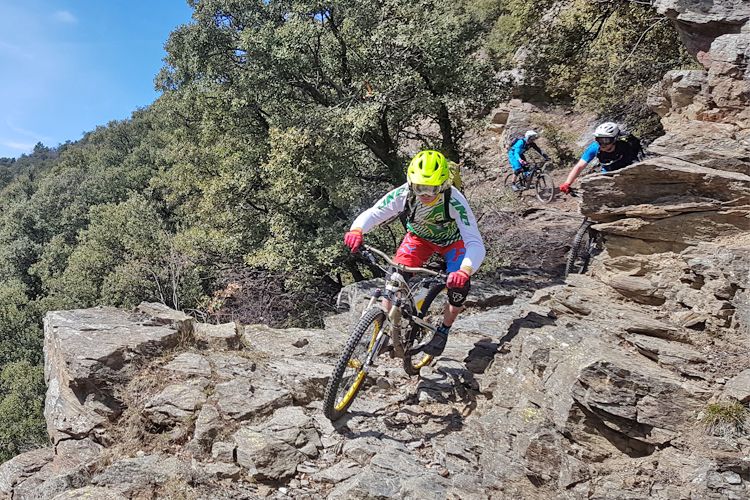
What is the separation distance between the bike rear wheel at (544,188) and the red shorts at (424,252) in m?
9.88

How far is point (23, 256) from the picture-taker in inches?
1574

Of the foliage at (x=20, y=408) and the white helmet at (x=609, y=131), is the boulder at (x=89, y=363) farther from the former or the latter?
the foliage at (x=20, y=408)

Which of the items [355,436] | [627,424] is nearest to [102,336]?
[355,436]

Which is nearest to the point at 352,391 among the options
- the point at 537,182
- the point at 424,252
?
the point at 424,252

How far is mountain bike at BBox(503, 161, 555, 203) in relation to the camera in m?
13.6

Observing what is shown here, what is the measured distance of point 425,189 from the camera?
4.53 metres

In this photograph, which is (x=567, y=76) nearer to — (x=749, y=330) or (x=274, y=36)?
(x=274, y=36)

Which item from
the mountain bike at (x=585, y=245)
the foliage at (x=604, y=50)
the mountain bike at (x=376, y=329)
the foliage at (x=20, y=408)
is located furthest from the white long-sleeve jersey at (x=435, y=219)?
the foliage at (x=20, y=408)

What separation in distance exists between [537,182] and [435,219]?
1025 cm

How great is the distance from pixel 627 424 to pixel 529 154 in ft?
53.2

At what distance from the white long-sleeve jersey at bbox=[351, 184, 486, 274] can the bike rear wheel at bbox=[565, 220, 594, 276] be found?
3.64 m

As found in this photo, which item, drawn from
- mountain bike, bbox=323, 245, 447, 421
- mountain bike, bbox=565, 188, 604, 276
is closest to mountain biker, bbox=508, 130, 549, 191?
mountain bike, bbox=565, 188, 604, 276

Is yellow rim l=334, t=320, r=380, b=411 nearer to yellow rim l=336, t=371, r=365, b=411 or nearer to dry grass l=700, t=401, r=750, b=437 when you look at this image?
yellow rim l=336, t=371, r=365, b=411

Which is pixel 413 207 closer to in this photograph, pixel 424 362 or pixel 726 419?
pixel 424 362
